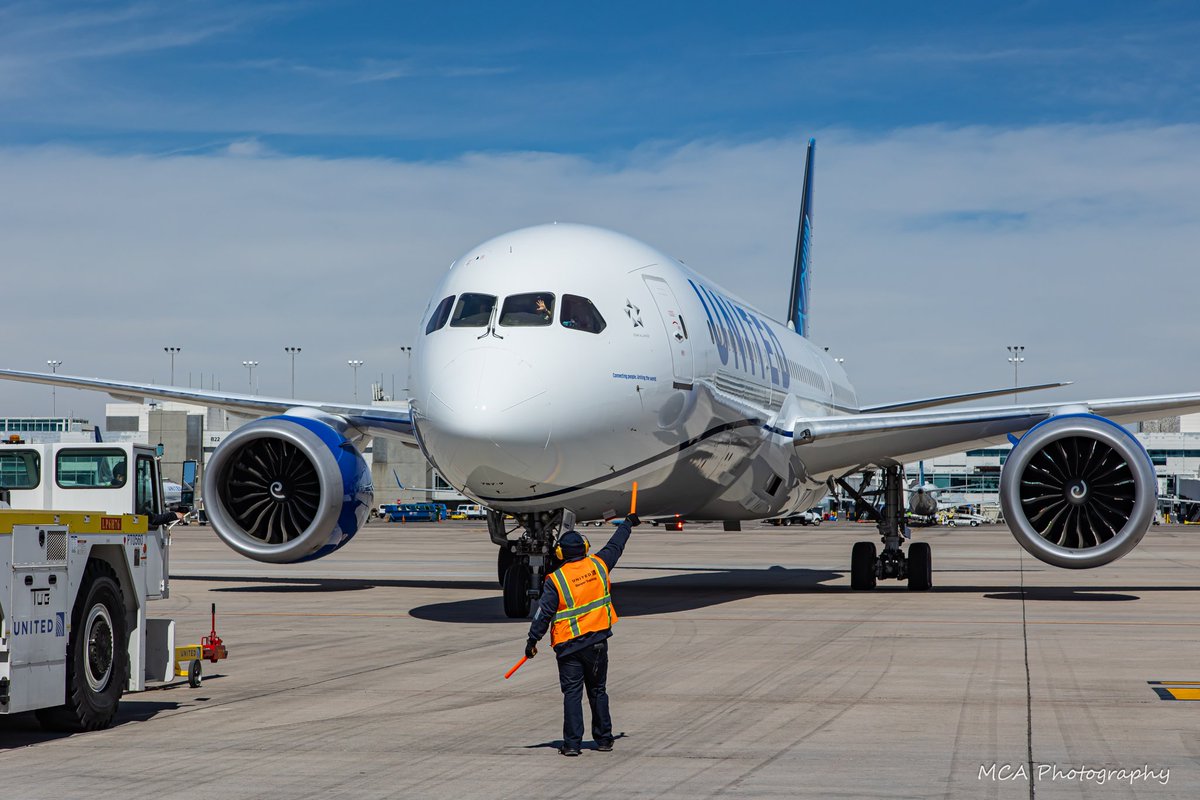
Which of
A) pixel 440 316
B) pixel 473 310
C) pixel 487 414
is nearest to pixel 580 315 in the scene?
pixel 473 310

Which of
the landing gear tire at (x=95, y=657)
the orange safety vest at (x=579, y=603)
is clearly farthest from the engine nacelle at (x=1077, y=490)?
the landing gear tire at (x=95, y=657)

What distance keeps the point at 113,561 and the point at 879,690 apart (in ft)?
17.9

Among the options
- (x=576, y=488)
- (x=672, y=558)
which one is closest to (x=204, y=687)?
(x=576, y=488)

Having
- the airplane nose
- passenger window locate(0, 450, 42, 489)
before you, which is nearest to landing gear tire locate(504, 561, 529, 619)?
the airplane nose

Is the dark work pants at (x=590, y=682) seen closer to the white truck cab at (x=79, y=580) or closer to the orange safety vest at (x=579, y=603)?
the orange safety vest at (x=579, y=603)

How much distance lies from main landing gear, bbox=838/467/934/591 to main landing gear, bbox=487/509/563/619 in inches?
285

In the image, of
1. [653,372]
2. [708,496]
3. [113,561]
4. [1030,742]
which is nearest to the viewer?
[1030,742]

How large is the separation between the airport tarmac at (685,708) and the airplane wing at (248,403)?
2.46 metres

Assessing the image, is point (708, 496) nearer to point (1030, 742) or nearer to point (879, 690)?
point (879, 690)

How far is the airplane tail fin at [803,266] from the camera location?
32625 millimetres

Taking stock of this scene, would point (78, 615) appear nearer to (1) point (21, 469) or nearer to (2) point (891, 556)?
(1) point (21, 469)

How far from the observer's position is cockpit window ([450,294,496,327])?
14180 mm

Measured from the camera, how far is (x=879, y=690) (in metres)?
10.3
